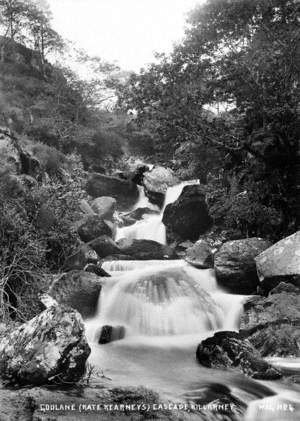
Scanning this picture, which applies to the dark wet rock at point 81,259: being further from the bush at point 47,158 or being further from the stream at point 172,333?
the bush at point 47,158

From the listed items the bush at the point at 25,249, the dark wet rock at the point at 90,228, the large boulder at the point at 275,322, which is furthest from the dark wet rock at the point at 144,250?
the large boulder at the point at 275,322

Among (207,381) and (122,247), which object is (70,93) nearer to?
(122,247)

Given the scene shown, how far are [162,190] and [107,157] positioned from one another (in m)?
7.53

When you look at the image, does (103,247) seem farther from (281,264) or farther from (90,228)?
(281,264)

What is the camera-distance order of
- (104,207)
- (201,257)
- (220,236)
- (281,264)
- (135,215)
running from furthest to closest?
(135,215)
(104,207)
(220,236)
(201,257)
(281,264)

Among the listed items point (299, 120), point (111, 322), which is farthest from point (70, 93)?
point (111, 322)

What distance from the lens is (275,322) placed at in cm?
873

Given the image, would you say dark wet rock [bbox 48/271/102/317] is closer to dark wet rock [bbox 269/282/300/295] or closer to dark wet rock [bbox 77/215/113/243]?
dark wet rock [bbox 269/282/300/295]

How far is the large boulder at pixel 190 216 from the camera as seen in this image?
60.5 feet

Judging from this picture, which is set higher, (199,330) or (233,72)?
(233,72)

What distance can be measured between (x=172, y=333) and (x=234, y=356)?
2782mm

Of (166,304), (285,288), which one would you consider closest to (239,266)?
(285,288)

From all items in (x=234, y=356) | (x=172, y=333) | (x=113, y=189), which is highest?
(x=113, y=189)

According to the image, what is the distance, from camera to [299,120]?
13641 millimetres
